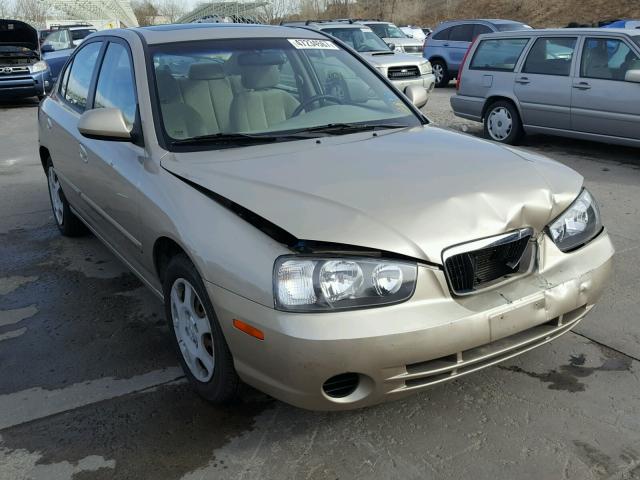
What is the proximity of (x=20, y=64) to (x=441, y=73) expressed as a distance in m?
10.3

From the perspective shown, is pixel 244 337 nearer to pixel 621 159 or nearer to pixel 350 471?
pixel 350 471

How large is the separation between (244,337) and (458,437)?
100cm

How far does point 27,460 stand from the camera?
2.62 metres

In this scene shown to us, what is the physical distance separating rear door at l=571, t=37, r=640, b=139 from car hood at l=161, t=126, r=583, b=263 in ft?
16.4

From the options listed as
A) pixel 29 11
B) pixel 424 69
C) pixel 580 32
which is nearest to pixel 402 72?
pixel 424 69

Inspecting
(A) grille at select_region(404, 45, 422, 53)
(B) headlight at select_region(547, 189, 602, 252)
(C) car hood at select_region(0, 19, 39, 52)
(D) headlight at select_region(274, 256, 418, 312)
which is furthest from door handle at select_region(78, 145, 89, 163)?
(A) grille at select_region(404, 45, 422, 53)

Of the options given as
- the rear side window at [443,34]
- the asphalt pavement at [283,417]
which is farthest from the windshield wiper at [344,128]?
the rear side window at [443,34]

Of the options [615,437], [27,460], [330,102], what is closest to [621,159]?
A: [330,102]

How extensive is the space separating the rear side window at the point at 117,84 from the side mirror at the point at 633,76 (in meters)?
5.86

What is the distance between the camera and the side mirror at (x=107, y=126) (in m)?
3.24

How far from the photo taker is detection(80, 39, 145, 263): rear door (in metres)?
3.35

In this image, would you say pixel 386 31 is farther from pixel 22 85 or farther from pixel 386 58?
pixel 22 85

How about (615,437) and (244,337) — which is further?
(615,437)

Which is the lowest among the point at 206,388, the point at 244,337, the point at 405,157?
the point at 206,388
